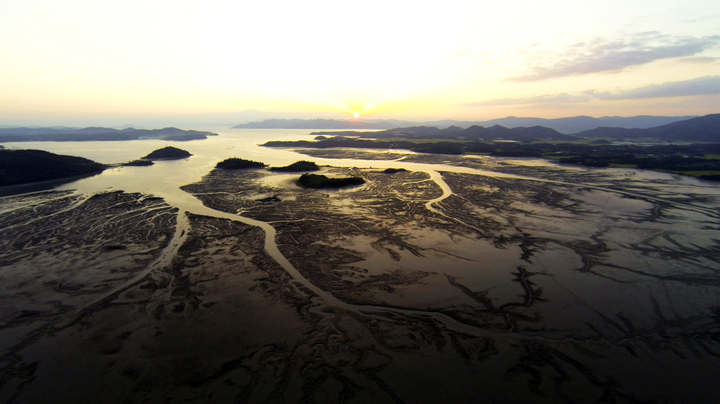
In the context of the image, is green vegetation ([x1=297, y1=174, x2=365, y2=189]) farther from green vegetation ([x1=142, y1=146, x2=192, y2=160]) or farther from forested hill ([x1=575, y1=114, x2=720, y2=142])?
forested hill ([x1=575, y1=114, x2=720, y2=142])

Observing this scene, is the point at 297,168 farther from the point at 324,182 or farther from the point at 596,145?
the point at 596,145

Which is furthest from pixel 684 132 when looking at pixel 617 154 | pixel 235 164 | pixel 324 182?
pixel 235 164

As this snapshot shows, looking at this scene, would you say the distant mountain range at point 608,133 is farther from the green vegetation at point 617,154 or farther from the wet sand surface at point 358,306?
the wet sand surface at point 358,306

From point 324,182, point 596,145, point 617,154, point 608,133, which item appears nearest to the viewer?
point 324,182

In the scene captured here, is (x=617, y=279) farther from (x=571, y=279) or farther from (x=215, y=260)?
(x=215, y=260)

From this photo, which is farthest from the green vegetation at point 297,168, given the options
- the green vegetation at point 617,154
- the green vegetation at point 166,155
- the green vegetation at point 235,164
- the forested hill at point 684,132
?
the forested hill at point 684,132

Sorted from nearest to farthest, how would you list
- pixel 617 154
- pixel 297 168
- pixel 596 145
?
pixel 297 168
pixel 617 154
pixel 596 145

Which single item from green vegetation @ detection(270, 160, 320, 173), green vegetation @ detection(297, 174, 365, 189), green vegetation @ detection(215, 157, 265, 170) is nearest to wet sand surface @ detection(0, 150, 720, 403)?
green vegetation @ detection(297, 174, 365, 189)
